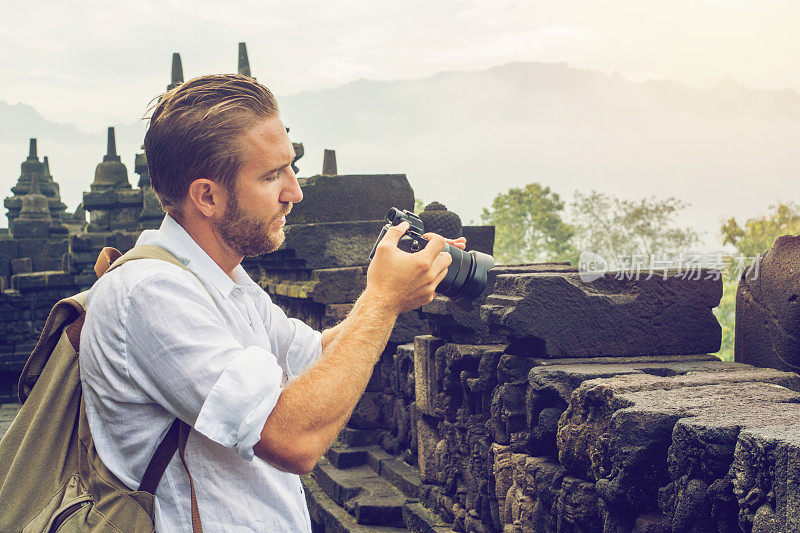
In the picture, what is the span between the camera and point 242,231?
2145mm

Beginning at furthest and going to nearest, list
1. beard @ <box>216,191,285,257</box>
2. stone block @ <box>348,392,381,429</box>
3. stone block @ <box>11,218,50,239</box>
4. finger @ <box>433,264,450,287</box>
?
1. stone block @ <box>11,218,50,239</box>
2. stone block @ <box>348,392,381,429</box>
3. finger @ <box>433,264,450,287</box>
4. beard @ <box>216,191,285,257</box>

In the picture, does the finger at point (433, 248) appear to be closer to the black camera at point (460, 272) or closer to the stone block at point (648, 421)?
the black camera at point (460, 272)

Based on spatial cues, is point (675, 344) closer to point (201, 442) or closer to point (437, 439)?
point (437, 439)

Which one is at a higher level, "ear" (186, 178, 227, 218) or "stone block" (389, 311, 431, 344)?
"ear" (186, 178, 227, 218)

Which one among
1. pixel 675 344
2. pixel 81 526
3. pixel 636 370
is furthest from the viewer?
pixel 675 344

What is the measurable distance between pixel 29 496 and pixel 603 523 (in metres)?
1.93

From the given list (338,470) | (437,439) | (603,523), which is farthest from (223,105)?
(338,470)

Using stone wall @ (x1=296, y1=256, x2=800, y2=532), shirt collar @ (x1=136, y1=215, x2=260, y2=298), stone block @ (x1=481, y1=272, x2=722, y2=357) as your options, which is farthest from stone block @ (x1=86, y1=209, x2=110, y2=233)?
shirt collar @ (x1=136, y1=215, x2=260, y2=298)

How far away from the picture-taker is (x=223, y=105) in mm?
2049

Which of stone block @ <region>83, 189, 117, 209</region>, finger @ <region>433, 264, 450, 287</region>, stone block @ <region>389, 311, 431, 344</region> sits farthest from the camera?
stone block @ <region>83, 189, 117, 209</region>

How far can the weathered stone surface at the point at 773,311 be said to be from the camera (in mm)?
3670

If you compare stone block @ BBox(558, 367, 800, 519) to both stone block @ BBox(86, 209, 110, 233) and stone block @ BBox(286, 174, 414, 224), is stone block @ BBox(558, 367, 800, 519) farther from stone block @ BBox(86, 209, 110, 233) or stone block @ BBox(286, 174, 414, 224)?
stone block @ BBox(86, 209, 110, 233)

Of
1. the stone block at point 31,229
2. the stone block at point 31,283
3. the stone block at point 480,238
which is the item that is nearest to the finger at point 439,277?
the stone block at point 480,238

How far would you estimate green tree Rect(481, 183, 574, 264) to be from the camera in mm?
38562
